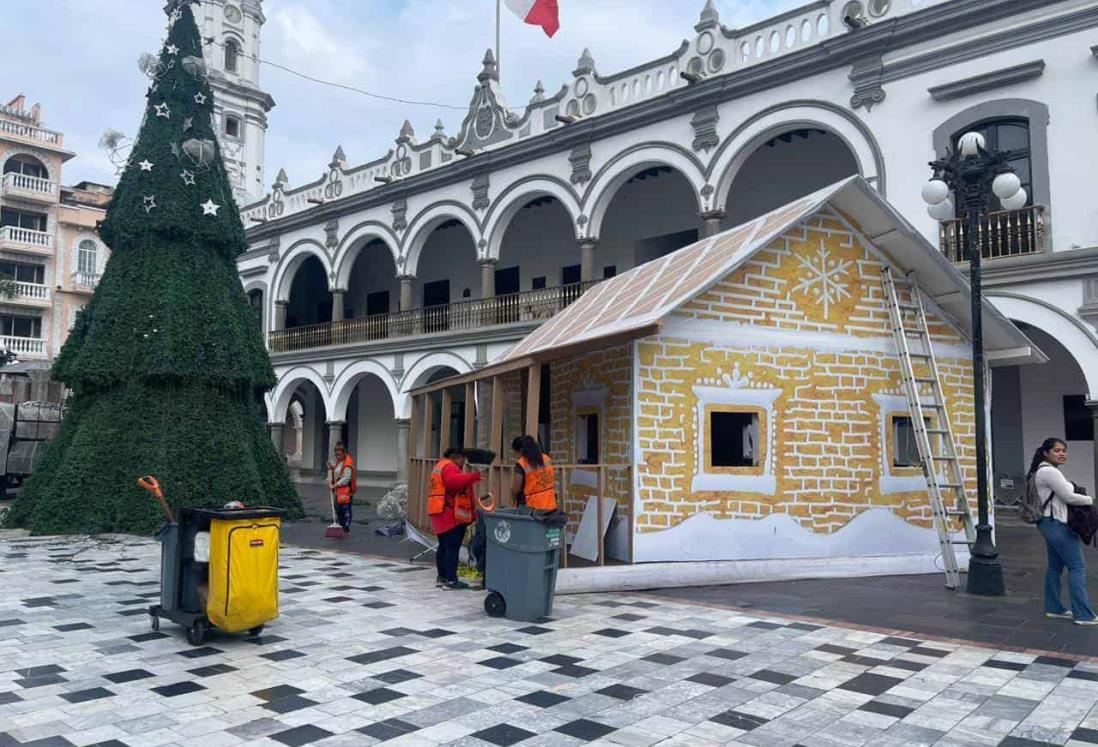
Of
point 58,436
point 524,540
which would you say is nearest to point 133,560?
point 58,436

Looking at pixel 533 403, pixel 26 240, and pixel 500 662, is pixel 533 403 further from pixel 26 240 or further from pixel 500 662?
pixel 26 240

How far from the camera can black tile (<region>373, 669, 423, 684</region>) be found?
5543mm

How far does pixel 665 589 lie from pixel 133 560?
6758mm

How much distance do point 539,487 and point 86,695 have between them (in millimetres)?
3868

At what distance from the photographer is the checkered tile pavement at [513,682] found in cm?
459

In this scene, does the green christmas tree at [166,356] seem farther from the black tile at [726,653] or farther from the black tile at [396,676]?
the black tile at [726,653]

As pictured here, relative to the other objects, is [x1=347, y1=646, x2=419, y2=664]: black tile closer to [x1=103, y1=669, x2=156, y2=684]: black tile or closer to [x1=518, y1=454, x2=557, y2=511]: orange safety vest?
[x1=103, y1=669, x2=156, y2=684]: black tile

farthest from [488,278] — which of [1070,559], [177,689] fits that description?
[177,689]

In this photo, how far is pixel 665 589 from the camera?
8.96 m

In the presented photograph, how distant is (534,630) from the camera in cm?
701

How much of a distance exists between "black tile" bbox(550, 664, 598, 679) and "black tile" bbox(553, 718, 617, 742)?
2.98ft

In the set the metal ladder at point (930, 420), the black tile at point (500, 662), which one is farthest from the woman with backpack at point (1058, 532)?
the black tile at point (500, 662)

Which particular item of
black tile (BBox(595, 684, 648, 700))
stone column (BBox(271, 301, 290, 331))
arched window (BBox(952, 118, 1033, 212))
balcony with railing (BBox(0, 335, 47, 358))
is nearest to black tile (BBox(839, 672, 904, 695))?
black tile (BBox(595, 684, 648, 700))

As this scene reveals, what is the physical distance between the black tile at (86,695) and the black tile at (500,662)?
2350 millimetres
